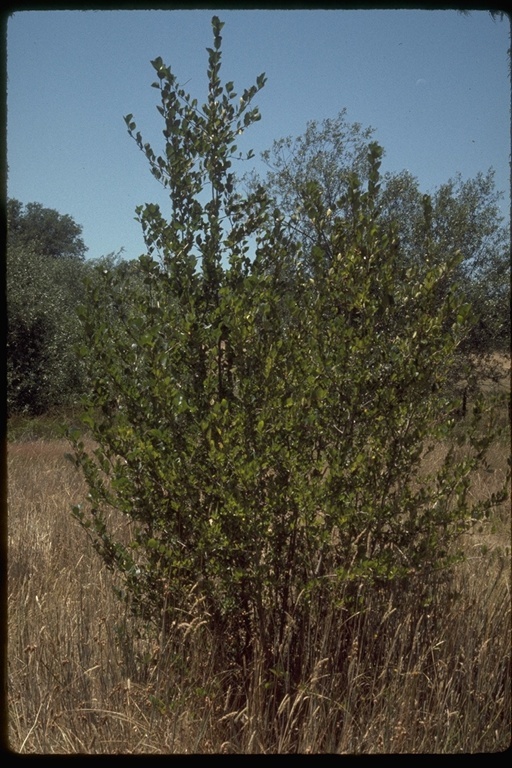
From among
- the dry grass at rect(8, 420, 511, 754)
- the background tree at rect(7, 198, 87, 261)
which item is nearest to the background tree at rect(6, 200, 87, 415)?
the dry grass at rect(8, 420, 511, 754)

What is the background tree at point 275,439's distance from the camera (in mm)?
2971

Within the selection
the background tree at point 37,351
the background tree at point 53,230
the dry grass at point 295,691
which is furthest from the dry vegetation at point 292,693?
the background tree at point 53,230

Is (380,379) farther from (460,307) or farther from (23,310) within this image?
(23,310)

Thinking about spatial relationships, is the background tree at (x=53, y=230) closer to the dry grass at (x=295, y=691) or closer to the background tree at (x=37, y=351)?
the background tree at (x=37, y=351)

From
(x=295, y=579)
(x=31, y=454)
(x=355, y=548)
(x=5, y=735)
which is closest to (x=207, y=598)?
(x=295, y=579)

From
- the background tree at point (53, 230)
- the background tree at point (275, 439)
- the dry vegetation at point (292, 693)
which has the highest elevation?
the background tree at point (53, 230)

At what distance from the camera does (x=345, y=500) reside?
295 centimetres

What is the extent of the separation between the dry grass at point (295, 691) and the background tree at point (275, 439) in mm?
73

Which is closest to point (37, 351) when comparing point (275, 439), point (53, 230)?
point (275, 439)

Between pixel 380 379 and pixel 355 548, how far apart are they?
2.28 ft

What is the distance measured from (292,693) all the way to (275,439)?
1.02 m

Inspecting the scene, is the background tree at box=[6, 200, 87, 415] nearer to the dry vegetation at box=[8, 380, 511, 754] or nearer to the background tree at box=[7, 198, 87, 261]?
the dry vegetation at box=[8, 380, 511, 754]

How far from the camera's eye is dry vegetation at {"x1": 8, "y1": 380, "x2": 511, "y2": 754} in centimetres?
286

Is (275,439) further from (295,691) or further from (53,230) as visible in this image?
(53,230)
